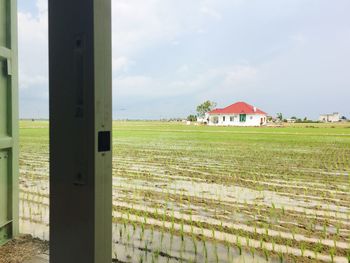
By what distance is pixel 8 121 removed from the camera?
1.98 metres

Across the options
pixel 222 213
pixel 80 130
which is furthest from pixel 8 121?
pixel 222 213

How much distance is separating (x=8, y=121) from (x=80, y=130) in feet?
4.34

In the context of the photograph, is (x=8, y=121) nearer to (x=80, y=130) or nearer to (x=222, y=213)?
(x=80, y=130)

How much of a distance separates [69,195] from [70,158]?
0.14 metres

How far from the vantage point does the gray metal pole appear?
965 mm

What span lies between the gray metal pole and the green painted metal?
44.7 inches

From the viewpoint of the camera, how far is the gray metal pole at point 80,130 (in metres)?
0.97

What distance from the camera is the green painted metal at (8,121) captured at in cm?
193

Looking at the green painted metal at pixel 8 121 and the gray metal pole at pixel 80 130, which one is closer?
the gray metal pole at pixel 80 130

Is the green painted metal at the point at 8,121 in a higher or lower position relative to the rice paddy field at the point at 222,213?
higher

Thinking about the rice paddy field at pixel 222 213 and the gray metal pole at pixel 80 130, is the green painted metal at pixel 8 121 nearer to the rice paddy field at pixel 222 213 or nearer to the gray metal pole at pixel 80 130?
the rice paddy field at pixel 222 213

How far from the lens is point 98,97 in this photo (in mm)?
971

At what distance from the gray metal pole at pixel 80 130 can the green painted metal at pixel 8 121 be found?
1.14 metres

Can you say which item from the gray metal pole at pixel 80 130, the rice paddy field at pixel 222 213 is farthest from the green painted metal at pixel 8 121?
the gray metal pole at pixel 80 130
